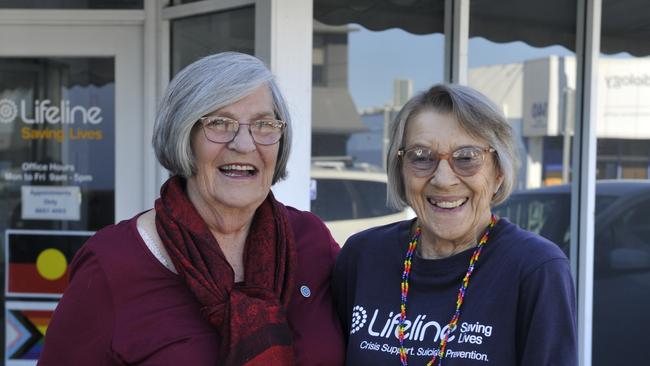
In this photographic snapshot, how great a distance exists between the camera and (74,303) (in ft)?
5.83

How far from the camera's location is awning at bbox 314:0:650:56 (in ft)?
13.3

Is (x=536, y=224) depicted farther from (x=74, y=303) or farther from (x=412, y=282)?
(x=74, y=303)

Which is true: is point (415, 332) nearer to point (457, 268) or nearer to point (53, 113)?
point (457, 268)

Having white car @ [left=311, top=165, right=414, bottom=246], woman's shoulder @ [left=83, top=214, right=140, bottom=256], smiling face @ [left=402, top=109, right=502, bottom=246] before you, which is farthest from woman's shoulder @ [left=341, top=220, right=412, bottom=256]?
white car @ [left=311, top=165, right=414, bottom=246]

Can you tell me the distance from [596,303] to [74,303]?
10.9 feet

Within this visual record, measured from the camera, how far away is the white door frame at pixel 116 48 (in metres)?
4.00

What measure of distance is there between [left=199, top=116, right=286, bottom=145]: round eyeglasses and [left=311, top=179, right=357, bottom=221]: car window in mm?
2041

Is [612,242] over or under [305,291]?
under

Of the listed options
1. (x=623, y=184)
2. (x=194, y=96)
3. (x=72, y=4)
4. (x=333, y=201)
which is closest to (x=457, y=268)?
(x=194, y=96)

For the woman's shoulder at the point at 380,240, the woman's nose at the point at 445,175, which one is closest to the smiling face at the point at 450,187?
the woman's nose at the point at 445,175

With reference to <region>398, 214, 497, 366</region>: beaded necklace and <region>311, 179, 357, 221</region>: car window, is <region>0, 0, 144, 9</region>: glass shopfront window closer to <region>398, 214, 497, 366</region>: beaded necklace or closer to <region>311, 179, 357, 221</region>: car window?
<region>311, 179, 357, 221</region>: car window

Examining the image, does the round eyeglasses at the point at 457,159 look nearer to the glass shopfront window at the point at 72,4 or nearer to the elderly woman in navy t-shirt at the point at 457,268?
the elderly woman in navy t-shirt at the point at 457,268

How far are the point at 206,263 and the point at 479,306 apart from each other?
2.18 feet

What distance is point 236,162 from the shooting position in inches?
73.4
